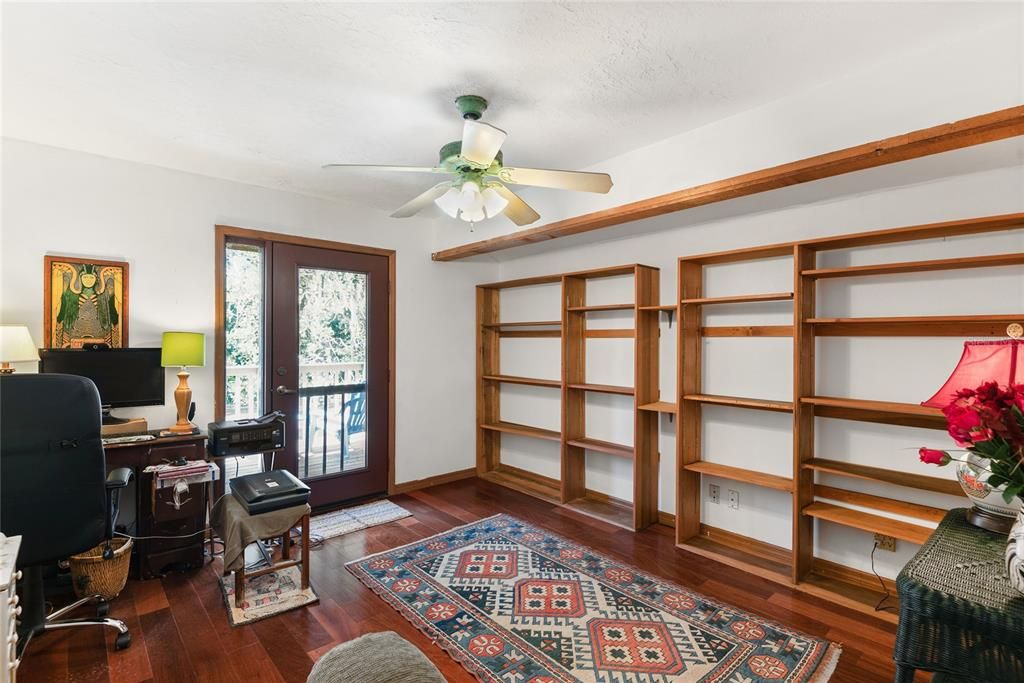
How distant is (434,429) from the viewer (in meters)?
4.65

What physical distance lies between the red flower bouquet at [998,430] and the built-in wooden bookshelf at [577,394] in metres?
2.00

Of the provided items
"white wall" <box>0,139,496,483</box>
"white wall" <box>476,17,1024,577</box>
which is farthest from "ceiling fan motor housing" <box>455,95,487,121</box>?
"white wall" <box>0,139,496,483</box>

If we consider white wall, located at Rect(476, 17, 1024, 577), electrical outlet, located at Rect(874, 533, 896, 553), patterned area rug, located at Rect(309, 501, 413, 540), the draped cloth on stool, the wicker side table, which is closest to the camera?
the wicker side table

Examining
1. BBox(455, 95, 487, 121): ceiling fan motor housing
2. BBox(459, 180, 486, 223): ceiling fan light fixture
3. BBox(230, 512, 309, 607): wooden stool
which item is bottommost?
BBox(230, 512, 309, 607): wooden stool

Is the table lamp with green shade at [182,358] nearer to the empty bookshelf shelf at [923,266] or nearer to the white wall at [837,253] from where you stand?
the white wall at [837,253]

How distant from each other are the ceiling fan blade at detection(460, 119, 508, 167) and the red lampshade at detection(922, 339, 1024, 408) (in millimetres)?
1931

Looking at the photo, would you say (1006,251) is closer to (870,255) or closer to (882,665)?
(870,255)

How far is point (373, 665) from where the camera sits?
38.9 inches

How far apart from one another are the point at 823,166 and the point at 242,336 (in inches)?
149

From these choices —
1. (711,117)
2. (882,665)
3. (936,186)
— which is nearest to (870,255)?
(936,186)

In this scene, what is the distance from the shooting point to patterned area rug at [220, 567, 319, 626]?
8.05ft

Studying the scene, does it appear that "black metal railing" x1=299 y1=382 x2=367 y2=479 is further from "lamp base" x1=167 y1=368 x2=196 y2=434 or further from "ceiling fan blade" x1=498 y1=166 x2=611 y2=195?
"ceiling fan blade" x1=498 y1=166 x2=611 y2=195

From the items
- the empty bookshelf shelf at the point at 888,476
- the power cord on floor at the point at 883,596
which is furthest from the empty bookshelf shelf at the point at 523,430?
the power cord on floor at the point at 883,596

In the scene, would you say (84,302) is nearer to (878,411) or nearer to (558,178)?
(558,178)
